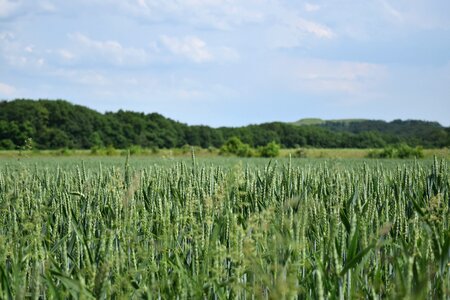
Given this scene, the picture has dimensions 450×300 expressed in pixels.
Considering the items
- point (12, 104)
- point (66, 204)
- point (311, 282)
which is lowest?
point (311, 282)

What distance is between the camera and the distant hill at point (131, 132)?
62.1m

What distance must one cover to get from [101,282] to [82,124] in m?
67.8

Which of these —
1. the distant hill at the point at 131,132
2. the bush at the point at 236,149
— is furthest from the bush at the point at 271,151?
the distant hill at the point at 131,132

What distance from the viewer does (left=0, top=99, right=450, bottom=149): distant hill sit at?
204 feet

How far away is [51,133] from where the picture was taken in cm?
6297

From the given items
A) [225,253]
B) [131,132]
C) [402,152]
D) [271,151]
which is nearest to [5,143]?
[131,132]

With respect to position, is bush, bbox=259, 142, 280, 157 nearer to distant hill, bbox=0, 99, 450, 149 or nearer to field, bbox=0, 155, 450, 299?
distant hill, bbox=0, 99, 450, 149

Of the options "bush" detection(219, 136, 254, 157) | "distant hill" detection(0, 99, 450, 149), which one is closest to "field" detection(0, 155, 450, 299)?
"bush" detection(219, 136, 254, 157)

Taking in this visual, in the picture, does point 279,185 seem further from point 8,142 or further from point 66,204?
point 8,142

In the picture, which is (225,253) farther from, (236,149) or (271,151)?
(236,149)

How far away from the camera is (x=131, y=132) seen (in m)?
73.3

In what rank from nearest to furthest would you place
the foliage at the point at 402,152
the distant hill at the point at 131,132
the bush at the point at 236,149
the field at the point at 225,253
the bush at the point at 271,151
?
the field at the point at 225,253 < the foliage at the point at 402,152 < the bush at the point at 271,151 < the bush at the point at 236,149 < the distant hill at the point at 131,132

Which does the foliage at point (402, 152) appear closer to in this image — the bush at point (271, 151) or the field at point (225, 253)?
the bush at point (271, 151)

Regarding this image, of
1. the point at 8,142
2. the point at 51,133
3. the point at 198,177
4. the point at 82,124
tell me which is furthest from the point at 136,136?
the point at 198,177
